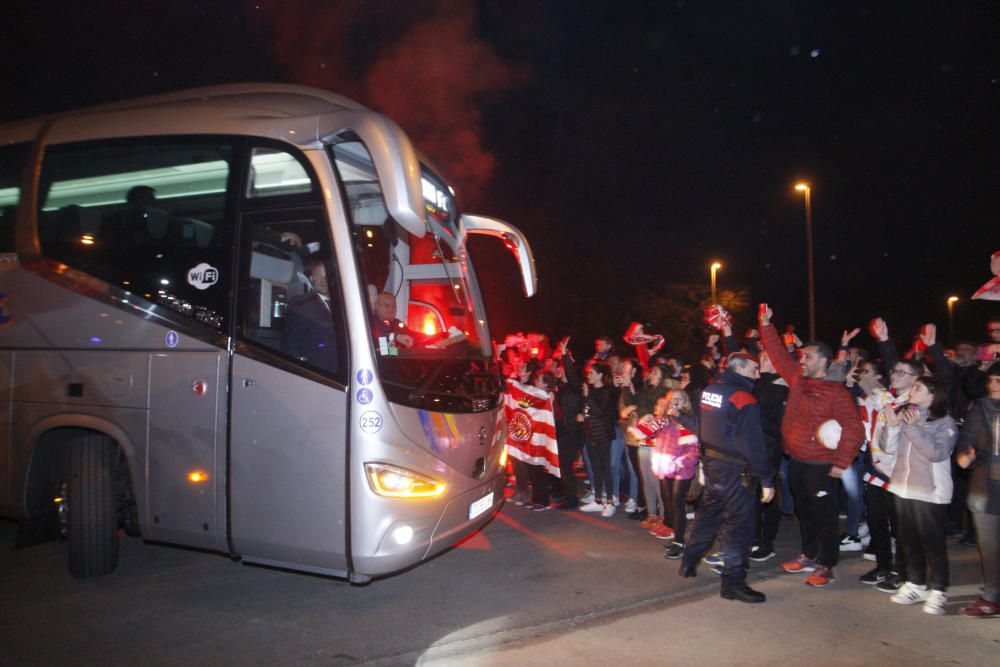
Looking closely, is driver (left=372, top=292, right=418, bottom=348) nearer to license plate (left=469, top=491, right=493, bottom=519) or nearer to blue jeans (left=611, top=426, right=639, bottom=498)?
license plate (left=469, top=491, right=493, bottom=519)

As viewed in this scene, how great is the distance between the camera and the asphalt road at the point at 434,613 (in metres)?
4.61

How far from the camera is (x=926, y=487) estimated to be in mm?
5336

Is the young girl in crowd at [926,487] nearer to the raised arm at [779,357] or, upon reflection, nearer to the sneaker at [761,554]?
the raised arm at [779,357]

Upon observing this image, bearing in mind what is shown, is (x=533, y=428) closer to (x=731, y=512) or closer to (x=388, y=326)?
(x=731, y=512)

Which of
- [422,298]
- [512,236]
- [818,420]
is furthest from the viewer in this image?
[512,236]

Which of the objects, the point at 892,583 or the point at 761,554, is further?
the point at 761,554

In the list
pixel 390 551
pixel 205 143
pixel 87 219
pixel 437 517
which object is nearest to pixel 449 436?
pixel 437 517

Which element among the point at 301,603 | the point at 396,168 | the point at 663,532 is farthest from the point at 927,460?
the point at 301,603

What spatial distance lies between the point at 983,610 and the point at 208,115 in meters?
7.04

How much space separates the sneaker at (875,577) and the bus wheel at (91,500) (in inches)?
257

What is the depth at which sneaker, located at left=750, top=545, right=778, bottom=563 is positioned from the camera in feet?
22.3

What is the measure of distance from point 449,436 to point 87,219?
3.63m

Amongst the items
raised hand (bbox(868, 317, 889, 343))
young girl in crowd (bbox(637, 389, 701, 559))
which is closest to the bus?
young girl in crowd (bbox(637, 389, 701, 559))

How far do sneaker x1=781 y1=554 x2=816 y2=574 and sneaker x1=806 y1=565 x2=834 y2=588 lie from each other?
0.32m
